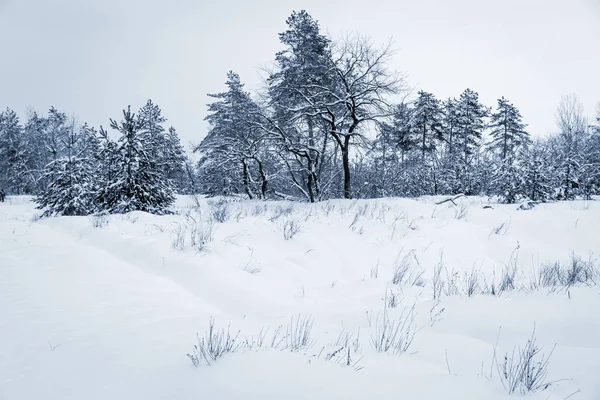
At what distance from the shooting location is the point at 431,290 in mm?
3807

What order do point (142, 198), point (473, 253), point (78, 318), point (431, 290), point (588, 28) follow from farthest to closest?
1. point (588, 28)
2. point (142, 198)
3. point (473, 253)
4. point (431, 290)
5. point (78, 318)

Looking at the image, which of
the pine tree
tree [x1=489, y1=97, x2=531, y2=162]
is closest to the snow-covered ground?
the pine tree

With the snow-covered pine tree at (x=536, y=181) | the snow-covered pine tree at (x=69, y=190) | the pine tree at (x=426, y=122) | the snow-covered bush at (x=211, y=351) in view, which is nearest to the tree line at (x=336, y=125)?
the snow-covered pine tree at (x=536, y=181)

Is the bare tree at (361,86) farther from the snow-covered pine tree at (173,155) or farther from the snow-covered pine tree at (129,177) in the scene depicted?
the snow-covered pine tree at (173,155)

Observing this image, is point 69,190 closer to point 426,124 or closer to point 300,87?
point 300,87

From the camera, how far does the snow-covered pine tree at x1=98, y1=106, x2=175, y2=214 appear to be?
36.9 feet

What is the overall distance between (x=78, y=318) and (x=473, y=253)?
20.7ft

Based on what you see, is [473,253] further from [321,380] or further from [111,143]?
[111,143]

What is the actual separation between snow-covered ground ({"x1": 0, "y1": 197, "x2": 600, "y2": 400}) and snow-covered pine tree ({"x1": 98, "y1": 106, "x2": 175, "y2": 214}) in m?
5.33

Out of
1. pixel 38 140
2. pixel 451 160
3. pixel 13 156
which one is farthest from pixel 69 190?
pixel 38 140

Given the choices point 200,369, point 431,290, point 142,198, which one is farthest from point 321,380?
point 142,198

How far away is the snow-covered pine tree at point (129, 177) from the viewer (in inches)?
442

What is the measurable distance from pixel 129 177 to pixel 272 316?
1094cm

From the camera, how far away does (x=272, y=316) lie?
2930 mm
